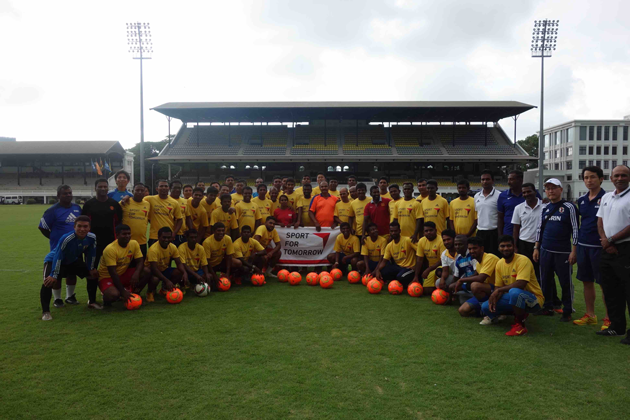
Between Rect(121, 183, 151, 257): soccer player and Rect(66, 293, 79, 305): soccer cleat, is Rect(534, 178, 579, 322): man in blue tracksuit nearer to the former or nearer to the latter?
Rect(121, 183, 151, 257): soccer player

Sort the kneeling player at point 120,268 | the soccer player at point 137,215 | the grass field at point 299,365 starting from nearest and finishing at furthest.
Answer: the grass field at point 299,365 < the kneeling player at point 120,268 < the soccer player at point 137,215

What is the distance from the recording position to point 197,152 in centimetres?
3931

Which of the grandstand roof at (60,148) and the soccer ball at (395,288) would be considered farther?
the grandstand roof at (60,148)

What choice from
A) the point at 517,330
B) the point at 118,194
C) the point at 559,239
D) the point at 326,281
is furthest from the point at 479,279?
the point at 118,194

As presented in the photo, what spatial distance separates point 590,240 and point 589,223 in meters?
0.22

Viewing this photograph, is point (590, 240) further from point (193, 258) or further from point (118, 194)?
point (118, 194)

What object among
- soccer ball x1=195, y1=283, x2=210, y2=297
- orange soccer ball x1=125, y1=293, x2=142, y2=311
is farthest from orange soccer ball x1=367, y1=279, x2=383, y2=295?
orange soccer ball x1=125, y1=293, x2=142, y2=311

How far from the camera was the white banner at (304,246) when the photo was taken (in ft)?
29.6

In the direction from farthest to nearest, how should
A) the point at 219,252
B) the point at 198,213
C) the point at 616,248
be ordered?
the point at 198,213 < the point at 219,252 < the point at 616,248

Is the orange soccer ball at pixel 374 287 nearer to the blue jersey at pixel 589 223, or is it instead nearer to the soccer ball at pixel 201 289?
the soccer ball at pixel 201 289

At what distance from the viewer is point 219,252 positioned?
24.9ft

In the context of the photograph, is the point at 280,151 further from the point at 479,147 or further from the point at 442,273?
the point at 442,273

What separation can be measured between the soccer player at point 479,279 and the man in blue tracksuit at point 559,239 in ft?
2.75

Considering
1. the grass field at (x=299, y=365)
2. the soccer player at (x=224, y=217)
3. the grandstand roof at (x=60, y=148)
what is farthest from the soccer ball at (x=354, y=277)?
the grandstand roof at (x=60, y=148)
